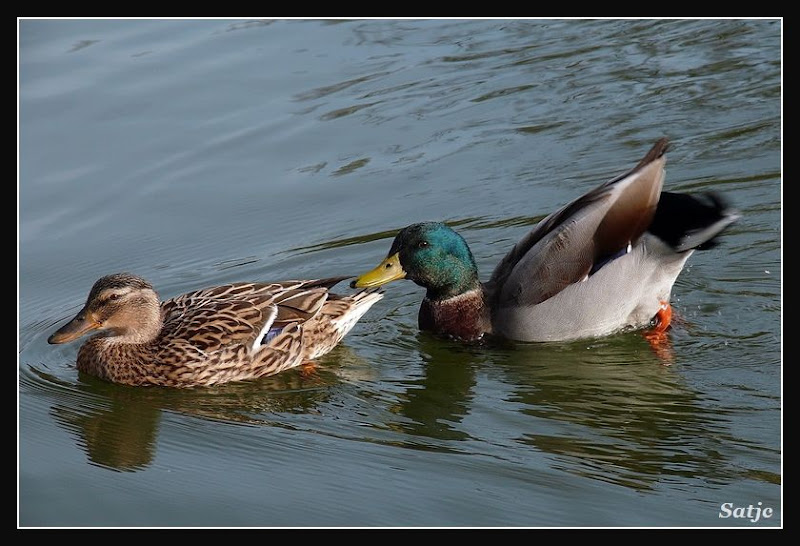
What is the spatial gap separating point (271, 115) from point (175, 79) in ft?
4.07

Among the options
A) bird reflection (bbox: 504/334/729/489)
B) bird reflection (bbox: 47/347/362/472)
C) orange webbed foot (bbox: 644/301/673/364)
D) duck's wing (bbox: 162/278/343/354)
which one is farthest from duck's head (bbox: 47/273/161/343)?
orange webbed foot (bbox: 644/301/673/364)

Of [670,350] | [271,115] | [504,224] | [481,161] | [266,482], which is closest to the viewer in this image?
[266,482]

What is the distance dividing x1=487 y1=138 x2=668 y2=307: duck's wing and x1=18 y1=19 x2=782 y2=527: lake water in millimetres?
472

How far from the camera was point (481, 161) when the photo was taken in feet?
39.1

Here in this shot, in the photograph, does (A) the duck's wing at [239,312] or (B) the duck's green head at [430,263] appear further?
(B) the duck's green head at [430,263]

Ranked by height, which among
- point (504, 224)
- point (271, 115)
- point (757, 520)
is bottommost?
point (757, 520)

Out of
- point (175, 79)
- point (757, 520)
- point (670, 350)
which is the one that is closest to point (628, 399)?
point (670, 350)

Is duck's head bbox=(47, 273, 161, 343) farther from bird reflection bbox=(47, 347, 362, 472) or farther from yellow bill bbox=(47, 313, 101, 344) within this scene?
bird reflection bbox=(47, 347, 362, 472)

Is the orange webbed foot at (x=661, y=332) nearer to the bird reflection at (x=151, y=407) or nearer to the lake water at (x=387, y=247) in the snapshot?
the lake water at (x=387, y=247)

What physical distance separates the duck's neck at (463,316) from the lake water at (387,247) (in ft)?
0.48

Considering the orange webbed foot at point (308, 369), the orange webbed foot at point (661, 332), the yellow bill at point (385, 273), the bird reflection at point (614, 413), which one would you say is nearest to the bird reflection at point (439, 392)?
the bird reflection at point (614, 413)

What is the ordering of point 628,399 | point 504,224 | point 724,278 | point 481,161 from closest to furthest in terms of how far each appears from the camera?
point 628,399
point 724,278
point 504,224
point 481,161

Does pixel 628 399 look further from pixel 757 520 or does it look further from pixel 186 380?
pixel 186 380

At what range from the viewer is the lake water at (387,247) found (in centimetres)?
708
